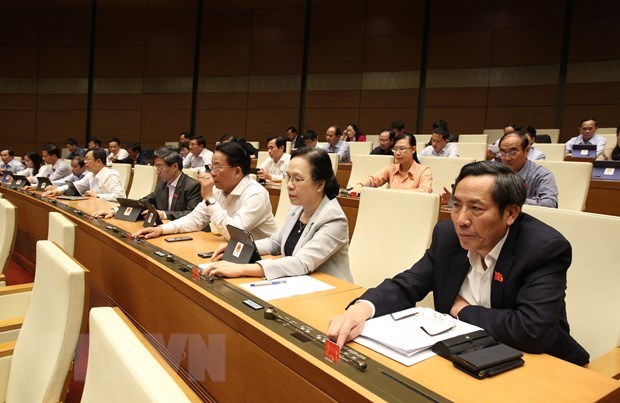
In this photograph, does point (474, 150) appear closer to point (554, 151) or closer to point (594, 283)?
point (554, 151)

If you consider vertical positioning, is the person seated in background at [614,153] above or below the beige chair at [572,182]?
above

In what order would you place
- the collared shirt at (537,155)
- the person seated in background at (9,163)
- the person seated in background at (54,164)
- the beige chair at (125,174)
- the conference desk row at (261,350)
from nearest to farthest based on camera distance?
the conference desk row at (261,350) → the collared shirt at (537,155) → the beige chair at (125,174) → the person seated in background at (54,164) → the person seated in background at (9,163)

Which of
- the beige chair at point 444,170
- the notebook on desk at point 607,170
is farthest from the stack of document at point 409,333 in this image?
the notebook on desk at point 607,170

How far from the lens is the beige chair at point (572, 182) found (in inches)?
124

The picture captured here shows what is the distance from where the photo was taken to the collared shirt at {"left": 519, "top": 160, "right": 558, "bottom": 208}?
2971 mm

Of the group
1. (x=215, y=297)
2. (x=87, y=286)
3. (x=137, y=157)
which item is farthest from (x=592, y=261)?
(x=137, y=157)

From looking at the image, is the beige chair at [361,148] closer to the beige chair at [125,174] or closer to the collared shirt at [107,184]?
the beige chair at [125,174]

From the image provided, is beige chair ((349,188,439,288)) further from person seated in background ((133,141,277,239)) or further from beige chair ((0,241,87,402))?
beige chair ((0,241,87,402))

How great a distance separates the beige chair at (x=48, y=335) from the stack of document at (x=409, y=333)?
72 centimetres

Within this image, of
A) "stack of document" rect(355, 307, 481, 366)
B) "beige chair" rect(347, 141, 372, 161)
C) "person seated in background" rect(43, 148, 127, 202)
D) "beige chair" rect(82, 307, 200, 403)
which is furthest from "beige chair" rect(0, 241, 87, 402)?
"beige chair" rect(347, 141, 372, 161)

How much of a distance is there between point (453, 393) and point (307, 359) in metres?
0.31

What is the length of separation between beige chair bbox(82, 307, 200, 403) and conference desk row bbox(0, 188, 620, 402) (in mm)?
411

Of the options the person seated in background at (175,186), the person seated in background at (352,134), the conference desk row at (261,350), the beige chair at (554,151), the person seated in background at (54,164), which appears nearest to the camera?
the conference desk row at (261,350)

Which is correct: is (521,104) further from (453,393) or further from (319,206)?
(453,393)
